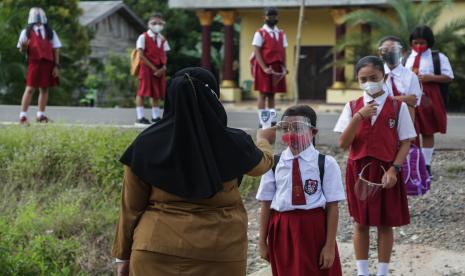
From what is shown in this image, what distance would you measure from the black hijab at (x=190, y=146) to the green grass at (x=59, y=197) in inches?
134

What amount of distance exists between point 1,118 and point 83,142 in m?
4.26

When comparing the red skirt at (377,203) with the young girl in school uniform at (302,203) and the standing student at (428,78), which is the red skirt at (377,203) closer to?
the young girl in school uniform at (302,203)

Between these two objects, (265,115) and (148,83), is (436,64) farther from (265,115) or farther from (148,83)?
(148,83)

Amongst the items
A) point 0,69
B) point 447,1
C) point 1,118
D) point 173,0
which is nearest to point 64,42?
point 0,69

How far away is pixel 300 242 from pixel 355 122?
44.0 inches

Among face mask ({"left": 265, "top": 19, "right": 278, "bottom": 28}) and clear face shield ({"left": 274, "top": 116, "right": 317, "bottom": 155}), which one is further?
face mask ({"left": 265, "top": 19, "right": 278, "bottom": 28})

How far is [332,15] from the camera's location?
21641mm

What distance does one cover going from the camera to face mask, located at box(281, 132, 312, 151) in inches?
179

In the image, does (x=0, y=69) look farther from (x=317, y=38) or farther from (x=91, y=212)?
(x=91, y=212)

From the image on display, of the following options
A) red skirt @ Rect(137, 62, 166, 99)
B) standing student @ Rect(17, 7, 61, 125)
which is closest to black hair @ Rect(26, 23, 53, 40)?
standing student @ Rect(17, 7, 61, 125)

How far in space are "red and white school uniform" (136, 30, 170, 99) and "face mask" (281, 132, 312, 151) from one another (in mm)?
6842

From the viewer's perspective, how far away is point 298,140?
4.54 m

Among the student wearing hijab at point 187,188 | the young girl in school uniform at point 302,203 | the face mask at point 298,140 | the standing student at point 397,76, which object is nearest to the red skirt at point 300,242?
the young girl in school uniform at point 302,203

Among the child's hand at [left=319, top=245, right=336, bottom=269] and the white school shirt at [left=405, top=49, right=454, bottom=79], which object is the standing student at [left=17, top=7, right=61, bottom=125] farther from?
the child's hand at [left=319, top=245, right=336, bottom=269]
